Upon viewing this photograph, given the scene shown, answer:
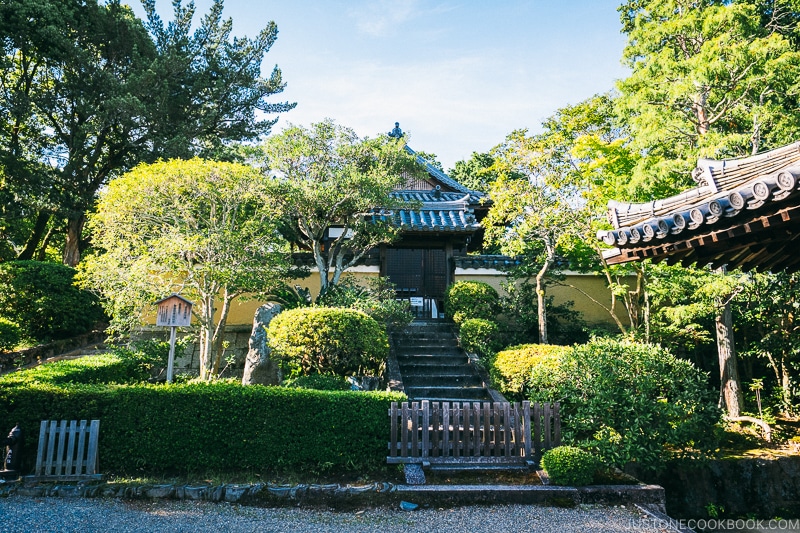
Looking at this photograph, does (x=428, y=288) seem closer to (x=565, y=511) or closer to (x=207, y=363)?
(x=207, y=363)

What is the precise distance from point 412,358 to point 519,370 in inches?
110

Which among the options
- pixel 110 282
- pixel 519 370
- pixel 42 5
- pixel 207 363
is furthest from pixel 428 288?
pixel 42 5

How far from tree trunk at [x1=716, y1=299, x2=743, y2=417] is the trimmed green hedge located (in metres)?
7.39

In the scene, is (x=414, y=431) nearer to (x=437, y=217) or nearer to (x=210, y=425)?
(x=210, y=425)

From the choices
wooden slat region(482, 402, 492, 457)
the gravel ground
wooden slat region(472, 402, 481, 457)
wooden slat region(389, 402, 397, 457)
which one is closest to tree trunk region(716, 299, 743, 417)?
the gravel ground

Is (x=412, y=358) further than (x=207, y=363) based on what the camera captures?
Yes

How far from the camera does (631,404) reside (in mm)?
5844

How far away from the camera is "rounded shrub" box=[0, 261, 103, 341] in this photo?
35.4ft

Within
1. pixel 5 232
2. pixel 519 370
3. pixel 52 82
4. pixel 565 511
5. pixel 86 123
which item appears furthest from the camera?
pixel 5 232

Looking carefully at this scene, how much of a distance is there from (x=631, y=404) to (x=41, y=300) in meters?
12.8

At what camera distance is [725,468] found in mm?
7371

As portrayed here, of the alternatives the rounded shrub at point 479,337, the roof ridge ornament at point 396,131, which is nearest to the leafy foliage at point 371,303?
the rounded shrub at point 479,337

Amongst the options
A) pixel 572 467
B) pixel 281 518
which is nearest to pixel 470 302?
pixel 572 467

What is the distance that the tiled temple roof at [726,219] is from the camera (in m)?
2.51
